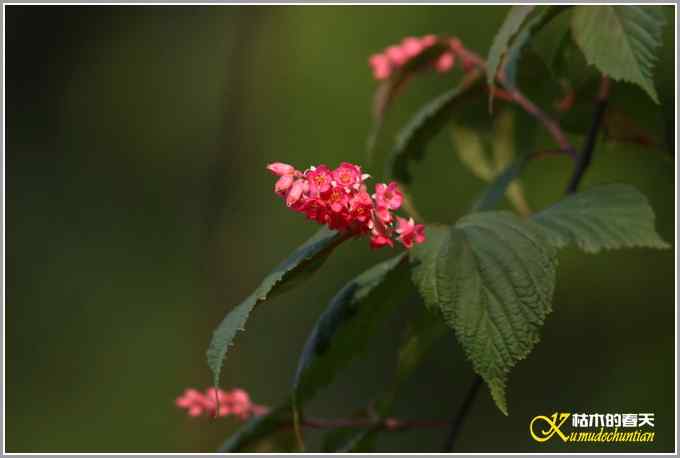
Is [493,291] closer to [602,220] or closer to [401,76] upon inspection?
[602,220]

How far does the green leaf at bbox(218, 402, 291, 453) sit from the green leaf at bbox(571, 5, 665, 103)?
0.56m

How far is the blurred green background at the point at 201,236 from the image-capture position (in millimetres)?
2535

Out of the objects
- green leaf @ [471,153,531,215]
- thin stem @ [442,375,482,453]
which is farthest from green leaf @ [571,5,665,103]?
thin stem @ [442,375,482,453]

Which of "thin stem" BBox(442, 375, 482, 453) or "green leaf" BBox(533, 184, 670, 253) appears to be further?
"thin stem" BBox(442, 375, 482, 453)

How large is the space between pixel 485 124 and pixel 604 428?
1.53 ft

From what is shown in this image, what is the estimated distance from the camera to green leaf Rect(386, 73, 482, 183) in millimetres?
1370

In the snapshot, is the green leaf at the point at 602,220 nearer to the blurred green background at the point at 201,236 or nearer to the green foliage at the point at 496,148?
the green foliage at the point at 496,148

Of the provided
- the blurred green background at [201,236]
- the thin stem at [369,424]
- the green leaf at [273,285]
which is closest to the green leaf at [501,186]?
the thin stem at [369,424]

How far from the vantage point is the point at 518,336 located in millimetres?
933

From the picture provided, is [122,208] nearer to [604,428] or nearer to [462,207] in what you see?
[462,207]

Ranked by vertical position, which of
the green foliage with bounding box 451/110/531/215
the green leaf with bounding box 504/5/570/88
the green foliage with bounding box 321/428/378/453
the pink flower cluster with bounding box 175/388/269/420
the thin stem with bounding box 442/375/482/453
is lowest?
the green foliage with bounding box 321/428/378/453

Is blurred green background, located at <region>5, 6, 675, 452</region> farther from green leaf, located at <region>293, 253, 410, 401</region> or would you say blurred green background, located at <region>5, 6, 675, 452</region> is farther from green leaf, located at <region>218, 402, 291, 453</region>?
green leaf, located at <region>293, 253, 410, 401</region>

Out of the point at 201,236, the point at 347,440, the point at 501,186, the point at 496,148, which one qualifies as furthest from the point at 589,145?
the point at 201,236

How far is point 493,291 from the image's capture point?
3.11ft
